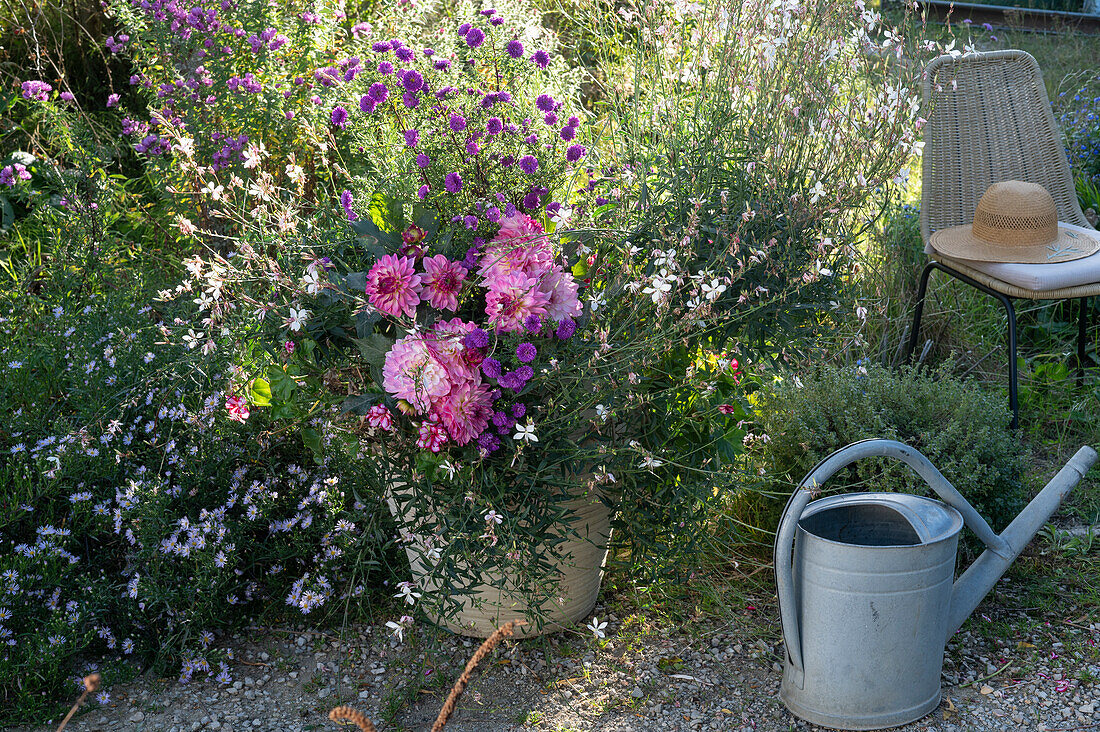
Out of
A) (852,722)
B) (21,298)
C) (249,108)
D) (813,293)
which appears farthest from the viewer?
(249,108)

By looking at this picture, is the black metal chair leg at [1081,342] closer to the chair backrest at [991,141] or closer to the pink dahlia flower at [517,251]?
the chair backrest at [991,141]

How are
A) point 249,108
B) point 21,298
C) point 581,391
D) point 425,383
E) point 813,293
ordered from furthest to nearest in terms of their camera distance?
point 249,108, point 21,298, point 813,293, point 581,391, point 425,383

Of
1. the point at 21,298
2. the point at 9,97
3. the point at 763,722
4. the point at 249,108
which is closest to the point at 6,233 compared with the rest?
the point at 9,97

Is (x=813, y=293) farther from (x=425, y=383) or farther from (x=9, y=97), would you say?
(x=9, y=97)

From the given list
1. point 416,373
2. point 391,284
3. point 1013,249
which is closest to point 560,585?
point 416,373

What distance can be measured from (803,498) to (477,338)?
716mm

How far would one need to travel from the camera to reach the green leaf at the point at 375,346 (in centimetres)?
170

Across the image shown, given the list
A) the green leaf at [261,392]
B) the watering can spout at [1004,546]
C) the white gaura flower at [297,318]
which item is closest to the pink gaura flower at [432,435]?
the white gaura flower at [297,318]

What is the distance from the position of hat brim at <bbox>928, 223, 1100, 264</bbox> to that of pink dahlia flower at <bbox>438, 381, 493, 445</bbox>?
2.00 m

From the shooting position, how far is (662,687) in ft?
6.47

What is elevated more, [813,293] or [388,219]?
[388,219]

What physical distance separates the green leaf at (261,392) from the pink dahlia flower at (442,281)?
649 mm

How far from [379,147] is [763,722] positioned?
5.16ft

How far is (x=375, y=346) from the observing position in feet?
5.59
